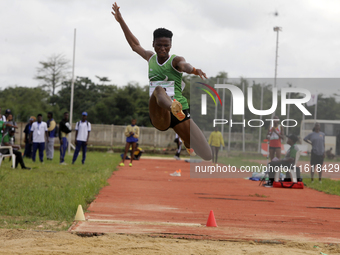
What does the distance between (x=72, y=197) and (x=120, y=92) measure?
4031 cm

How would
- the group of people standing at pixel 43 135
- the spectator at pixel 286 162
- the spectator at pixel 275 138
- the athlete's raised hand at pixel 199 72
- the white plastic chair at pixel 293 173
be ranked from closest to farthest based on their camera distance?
the athlete's raised hand at pixel 199 72, the spectator at pixel 286 162, the white plastic chair at pixel 293 173, the spectator at pixel 275 138, the group of people standing at pixel 43 135

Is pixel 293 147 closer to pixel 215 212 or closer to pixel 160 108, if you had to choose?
pixel 215 212

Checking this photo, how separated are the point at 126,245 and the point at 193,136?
168cm

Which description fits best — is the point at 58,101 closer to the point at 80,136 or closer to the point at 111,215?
the point at 80,136

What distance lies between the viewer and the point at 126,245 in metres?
5.06

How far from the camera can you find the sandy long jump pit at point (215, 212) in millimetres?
6027

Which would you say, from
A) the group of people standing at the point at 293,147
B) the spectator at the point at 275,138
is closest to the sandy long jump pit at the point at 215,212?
the group of people standing at the point at 293,147

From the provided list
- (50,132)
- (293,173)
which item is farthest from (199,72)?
(50,132)

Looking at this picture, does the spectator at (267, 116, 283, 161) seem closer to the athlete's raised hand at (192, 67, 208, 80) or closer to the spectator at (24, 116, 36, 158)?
the athlete's raised hand at (192, 67, 208, 80)

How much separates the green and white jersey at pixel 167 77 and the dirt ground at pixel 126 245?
6.44 feet

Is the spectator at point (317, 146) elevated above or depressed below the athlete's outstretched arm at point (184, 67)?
below

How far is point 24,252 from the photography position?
463 centimetres

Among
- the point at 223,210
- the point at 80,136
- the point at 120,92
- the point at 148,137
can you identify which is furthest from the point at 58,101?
the point at 223,210

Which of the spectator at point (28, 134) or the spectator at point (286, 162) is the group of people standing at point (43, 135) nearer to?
the spectator at point (28, 134)
